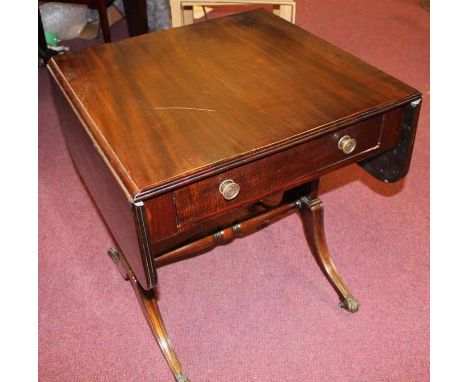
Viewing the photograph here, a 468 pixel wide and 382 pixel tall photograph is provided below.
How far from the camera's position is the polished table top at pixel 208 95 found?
3.35 feet

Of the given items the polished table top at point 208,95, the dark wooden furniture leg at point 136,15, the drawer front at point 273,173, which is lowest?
the dark wooden furniture leg at point 136,15

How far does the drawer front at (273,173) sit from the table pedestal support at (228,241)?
0.38 meters

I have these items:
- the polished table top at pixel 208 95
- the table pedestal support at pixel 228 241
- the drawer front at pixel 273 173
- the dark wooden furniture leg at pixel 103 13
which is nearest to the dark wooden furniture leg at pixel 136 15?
the dark wooden furniture leg at pixel 103 13

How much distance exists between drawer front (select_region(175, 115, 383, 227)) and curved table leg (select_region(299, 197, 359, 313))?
15.5 inches

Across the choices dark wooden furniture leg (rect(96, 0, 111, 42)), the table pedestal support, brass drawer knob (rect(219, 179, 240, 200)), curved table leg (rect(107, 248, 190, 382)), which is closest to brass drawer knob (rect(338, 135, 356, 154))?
brass drawer knob (rect(219, 179, 240, 200))

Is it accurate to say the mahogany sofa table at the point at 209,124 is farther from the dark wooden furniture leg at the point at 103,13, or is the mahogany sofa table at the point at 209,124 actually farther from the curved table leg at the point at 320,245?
the dark wooden furniture leg at the point at 103,13

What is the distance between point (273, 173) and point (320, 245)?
0.65 metres

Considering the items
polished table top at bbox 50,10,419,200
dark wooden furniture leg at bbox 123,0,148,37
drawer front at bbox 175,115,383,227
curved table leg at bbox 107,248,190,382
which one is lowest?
curved table leg at bbox 107,248,190,382

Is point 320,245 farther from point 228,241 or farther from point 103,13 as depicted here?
point 103,13

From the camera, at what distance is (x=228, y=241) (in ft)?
4.97

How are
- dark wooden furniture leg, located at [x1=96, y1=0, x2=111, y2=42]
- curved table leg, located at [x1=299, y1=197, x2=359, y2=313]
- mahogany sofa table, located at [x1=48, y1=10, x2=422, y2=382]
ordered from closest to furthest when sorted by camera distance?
1. mahogany sofa table, located at [x1=48, y1=10, x2=422, y2=382]
2. curved table leg, located at [x1=299, y1=197, x2=359, y2=313]
3. dark wooden furniture leg, located at [x1=96, y1=0, x2=111, y2=42]

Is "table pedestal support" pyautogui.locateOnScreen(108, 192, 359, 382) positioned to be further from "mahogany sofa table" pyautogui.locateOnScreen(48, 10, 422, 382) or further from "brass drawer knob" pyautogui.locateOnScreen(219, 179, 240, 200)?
"brass drawer knob" pyautogui.locateOnScreen(219, 179, 240, 200)

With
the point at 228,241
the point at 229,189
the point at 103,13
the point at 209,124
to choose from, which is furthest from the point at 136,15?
the point at 229,189

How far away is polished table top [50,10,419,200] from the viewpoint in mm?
1022
